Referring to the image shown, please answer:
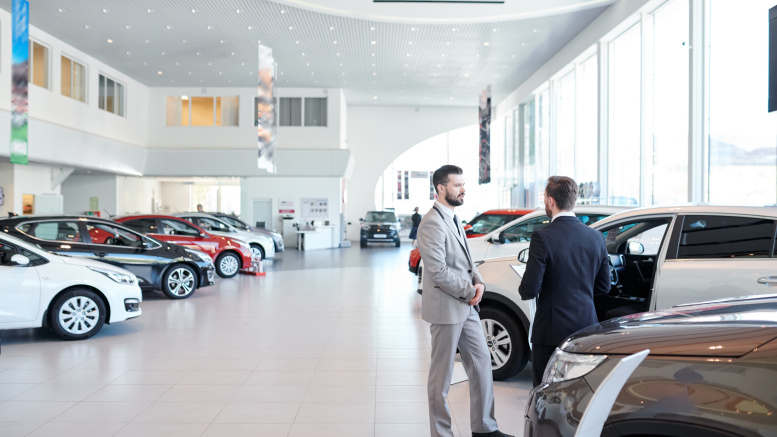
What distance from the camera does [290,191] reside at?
25578mm

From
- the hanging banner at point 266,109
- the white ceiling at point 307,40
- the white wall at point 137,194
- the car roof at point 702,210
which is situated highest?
the white ceiling at point 307,40

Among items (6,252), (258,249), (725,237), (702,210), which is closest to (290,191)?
(258,249)

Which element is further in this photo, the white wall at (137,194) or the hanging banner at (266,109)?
the white wall at (137,194)

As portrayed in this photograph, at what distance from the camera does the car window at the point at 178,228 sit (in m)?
12.7

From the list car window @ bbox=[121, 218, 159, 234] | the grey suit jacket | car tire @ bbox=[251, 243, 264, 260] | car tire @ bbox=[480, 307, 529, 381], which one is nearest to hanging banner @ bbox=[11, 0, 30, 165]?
car window @ bbox=[121, 218, 159, 234]

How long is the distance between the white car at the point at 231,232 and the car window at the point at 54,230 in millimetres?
5599

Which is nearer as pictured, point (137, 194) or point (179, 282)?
point (179, 282)

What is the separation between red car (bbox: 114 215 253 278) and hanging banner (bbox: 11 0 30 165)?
241cm

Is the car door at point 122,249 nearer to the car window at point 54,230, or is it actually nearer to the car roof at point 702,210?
the car window at point 54,230

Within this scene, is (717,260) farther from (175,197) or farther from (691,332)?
(175,197)

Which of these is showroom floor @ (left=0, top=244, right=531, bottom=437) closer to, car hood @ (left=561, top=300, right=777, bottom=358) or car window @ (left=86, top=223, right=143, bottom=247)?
car window @ (left=86, top=223, right=143, bottom=247)

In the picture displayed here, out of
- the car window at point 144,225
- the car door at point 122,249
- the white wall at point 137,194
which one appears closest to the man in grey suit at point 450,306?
the car door at point 122,249

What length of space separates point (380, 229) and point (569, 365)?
23.3 meters

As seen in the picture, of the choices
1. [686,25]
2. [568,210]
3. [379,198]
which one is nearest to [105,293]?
[568,210]
